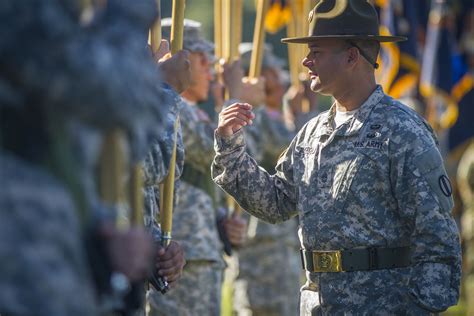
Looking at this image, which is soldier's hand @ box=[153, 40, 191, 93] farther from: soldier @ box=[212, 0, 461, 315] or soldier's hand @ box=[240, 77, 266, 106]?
soldier's hand @ box=[240, 77, 266, 106]

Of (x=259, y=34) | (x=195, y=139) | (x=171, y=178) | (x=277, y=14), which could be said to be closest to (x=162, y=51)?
(x=171, y=178)

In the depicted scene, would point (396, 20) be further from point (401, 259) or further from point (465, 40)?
point (401, 259)

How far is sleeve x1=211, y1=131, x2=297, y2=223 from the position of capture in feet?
18.8

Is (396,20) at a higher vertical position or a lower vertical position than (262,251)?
higher

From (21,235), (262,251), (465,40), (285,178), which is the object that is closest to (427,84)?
(465,40)

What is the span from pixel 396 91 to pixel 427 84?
2.95ft

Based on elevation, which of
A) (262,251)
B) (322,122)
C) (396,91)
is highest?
(396,91)

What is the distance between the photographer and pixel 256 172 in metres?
5.84

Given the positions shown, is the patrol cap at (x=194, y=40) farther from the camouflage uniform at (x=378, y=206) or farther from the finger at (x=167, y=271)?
the finger at (x=167, y=271)

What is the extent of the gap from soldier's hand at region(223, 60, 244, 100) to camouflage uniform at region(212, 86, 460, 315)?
2.01 metres

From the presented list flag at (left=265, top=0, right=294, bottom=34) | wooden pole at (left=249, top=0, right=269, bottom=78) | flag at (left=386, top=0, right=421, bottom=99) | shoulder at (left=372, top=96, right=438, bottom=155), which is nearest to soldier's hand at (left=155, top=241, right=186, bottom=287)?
shoulder at (left=372, top=96, right=438, bottom=155)

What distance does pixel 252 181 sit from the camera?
229 inches

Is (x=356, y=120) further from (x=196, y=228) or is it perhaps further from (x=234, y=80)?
(x=234, y=80)

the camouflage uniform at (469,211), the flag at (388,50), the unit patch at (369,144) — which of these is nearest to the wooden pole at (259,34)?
the unit patch at (369,144)
